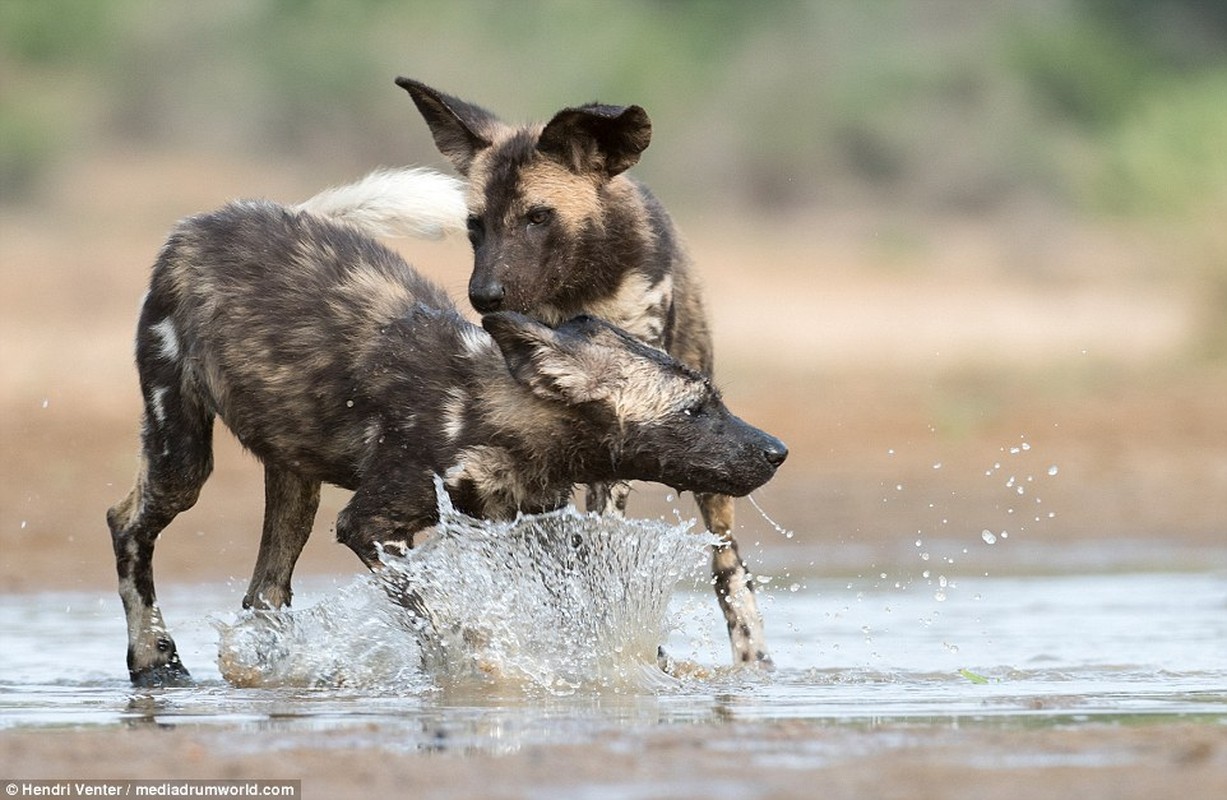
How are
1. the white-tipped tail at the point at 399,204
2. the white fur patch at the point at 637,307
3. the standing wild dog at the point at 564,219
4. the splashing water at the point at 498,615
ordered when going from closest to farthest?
the splashing water at the point at 498,615
the standing wild dog at the point at 564,219
the white fur patch at the point at 637,307
the white-tipped tail at the point at 399,204

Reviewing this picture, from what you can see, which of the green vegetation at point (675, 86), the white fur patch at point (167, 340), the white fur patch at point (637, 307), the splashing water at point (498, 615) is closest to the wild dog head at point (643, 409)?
Answer: the splashing water at point (498, 615)

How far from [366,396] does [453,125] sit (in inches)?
39.4

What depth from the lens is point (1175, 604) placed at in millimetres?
8039

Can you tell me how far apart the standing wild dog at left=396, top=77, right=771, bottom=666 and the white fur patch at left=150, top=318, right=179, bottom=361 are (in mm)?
993

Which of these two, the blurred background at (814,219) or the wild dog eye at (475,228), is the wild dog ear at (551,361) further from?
the blurred background at (814,219)

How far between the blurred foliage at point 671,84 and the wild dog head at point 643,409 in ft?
53.6

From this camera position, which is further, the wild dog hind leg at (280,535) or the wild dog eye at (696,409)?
the wild dog hind leg at (280,535)

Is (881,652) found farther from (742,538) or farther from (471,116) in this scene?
(742,538)

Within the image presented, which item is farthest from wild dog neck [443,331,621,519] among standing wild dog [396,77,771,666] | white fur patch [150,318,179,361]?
white fur patch [150,318,179,361]

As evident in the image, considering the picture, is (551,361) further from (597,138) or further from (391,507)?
(597,138)

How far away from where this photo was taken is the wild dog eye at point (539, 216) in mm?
6406

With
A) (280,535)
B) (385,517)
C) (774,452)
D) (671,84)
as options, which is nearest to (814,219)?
(671,84)

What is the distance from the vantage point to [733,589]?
719 cm

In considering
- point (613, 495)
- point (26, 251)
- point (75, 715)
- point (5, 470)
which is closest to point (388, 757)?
point (75, 715)
